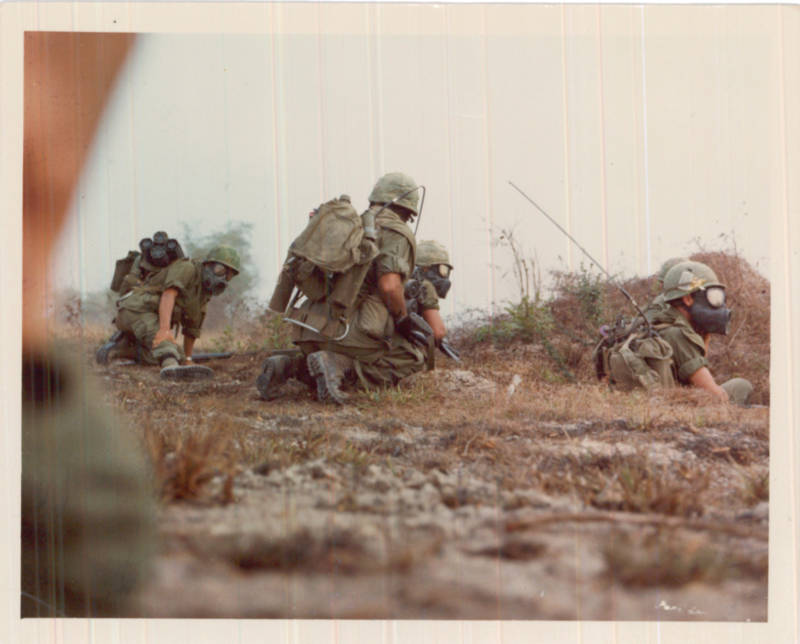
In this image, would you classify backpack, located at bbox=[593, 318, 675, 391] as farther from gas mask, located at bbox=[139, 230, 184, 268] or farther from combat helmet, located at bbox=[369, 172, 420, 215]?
gas mask, located at bbox=[139, 230, 184, 268]

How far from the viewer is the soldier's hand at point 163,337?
275 inches

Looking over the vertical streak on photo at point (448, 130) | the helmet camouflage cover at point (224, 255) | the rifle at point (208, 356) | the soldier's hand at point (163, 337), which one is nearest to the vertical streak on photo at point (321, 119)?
the helmet camouflage cover at point (224, 255)

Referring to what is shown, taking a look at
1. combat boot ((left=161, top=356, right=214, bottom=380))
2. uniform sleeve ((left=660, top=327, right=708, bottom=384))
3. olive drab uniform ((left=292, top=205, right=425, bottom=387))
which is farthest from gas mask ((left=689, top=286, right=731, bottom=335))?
combat boot ((left=161, top=356, right=214, bottom=380))

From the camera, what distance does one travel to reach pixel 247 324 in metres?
7.18

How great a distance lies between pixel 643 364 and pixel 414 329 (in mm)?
1606

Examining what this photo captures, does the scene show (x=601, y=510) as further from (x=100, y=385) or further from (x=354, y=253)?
(x=100, y=385)

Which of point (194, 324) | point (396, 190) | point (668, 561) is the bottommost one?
point (668, 561)

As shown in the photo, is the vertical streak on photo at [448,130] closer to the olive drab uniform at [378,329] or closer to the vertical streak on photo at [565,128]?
the olive drab uniform at [378,329]

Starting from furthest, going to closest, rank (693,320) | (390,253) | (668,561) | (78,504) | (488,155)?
(693,320) → (390,253) → (488,155) → (78,504) → (668,561)

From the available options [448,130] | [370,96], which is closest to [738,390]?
[448,130]

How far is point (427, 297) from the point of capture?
708 centimetres

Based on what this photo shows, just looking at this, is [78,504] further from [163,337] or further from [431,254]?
[431,254]

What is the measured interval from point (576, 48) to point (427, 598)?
3.60m

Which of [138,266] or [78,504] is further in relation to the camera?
[138,266]
